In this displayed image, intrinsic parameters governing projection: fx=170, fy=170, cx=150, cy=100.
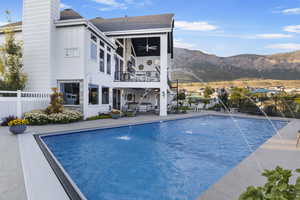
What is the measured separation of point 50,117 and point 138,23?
38.9 ft

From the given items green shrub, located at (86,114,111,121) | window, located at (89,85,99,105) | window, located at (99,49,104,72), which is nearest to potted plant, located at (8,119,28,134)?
green shrub, located at (86,114,111,121)

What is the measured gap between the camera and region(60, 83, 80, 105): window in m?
11.3

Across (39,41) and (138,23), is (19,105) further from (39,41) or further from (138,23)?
(138,23)

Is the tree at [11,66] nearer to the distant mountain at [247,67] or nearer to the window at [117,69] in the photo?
the window at [117,69]

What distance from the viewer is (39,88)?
436 inches

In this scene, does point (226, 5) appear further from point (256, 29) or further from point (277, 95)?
point (277, 95)

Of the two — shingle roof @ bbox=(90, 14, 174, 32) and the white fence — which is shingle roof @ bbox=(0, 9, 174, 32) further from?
the white fence

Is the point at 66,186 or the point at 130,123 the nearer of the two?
the point at 66,186

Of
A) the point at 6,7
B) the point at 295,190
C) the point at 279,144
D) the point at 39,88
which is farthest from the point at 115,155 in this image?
the point at 6,7

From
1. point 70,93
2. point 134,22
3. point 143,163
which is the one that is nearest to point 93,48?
point 70,93

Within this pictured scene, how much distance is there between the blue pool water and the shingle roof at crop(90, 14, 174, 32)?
36.4 feet

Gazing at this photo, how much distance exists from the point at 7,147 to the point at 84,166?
256cm

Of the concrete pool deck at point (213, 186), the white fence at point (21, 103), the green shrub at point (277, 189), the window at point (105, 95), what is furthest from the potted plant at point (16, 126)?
the green shrub at point (277, 189)

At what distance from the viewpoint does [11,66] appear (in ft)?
35.1
